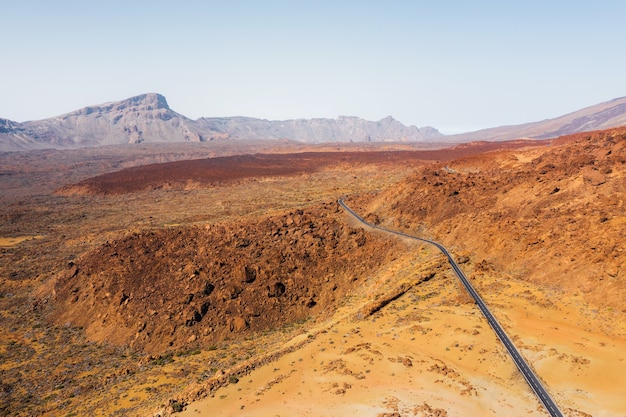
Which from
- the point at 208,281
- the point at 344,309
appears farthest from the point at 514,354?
the point at 208,281

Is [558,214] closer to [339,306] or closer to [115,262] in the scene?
[339,306]

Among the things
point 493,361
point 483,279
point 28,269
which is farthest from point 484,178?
point 28,269

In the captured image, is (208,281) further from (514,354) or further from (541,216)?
(541,216)

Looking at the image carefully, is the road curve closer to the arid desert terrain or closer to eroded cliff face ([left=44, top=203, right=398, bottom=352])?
the arid desert terrain

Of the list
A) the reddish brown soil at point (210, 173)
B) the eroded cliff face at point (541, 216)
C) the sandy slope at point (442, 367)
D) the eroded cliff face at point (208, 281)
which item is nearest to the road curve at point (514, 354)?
the sandy slope at point (442, 367)

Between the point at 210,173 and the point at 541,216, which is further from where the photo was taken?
the point at 210,173

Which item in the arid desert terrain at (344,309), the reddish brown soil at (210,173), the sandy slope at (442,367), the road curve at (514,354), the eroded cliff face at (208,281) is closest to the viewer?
the road curve at (514,354)

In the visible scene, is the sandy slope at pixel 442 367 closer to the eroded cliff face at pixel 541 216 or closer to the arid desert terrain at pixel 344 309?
the arid desert terrain at pixel 344 309
